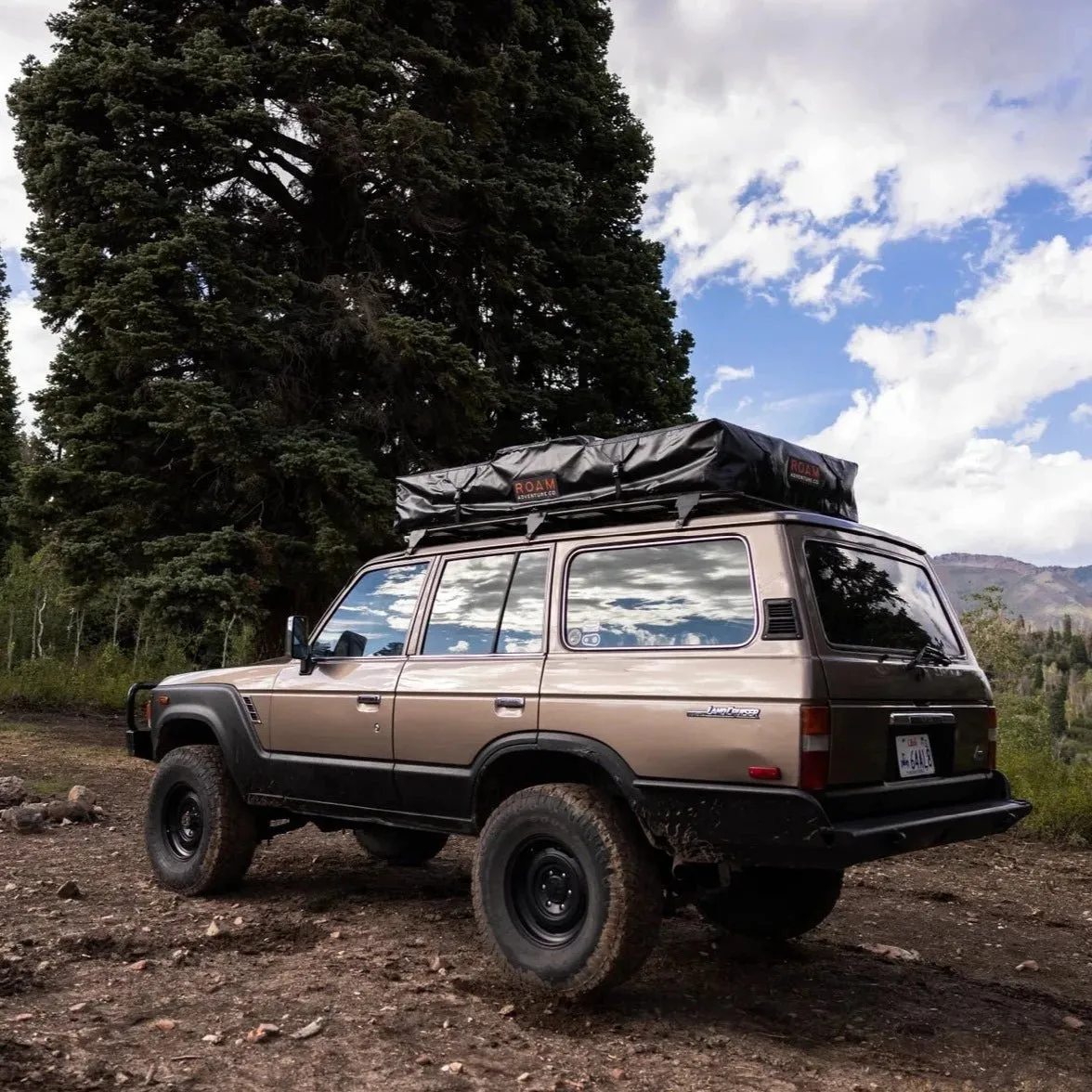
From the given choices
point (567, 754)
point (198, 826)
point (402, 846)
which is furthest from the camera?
point (402, 846)

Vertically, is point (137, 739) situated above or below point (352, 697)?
below

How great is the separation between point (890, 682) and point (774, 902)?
158 centimetres

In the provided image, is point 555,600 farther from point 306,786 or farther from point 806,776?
point 306,786

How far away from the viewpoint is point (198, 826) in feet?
19.5

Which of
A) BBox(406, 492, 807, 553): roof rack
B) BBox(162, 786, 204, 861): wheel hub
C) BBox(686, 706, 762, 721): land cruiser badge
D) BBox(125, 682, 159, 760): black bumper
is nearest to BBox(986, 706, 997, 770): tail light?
BBox(406, 492, 807, 553): roof rack

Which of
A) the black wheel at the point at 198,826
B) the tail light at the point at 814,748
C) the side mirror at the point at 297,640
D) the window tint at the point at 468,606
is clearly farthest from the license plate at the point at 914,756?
the black wheel at the point at 198,826

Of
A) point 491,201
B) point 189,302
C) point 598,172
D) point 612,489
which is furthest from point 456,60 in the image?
point 612,489

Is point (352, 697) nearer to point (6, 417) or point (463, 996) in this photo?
point (463, 996)

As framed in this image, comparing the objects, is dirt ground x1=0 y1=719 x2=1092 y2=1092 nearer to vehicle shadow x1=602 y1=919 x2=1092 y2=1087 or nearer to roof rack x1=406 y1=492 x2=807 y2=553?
vehicle shadow x1=602 y1=919 x2=1092 y2=1087

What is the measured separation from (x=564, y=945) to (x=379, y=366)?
10.6 m

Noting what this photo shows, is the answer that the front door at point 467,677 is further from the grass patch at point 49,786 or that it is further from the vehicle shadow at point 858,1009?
the grass patch at point 49,786

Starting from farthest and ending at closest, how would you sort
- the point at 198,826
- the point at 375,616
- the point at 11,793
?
the point at 11,793 → the point at 198,826 → the point at 375,616

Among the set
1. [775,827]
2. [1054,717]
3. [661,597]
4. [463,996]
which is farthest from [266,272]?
[1054,717]

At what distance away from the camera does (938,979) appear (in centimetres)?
464
